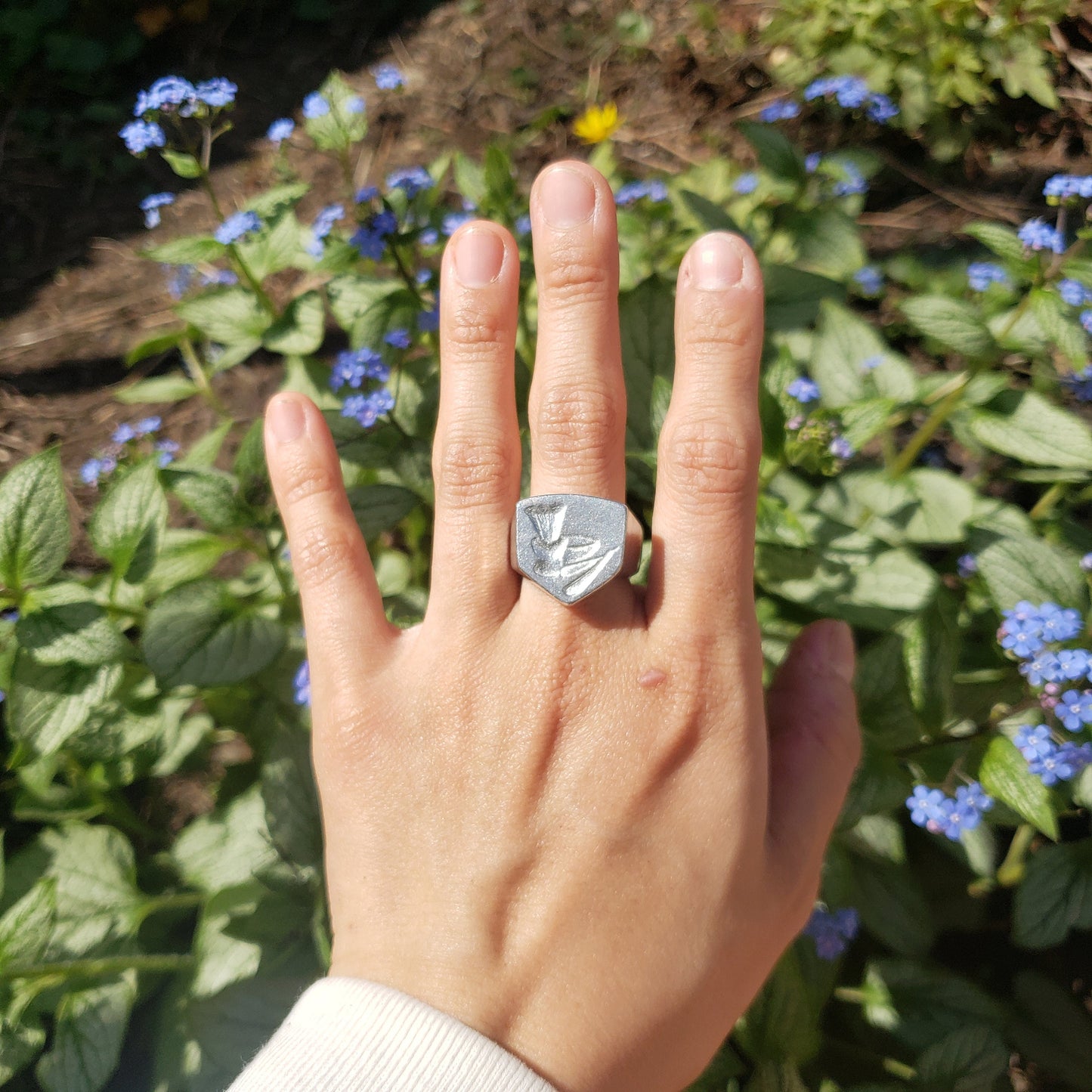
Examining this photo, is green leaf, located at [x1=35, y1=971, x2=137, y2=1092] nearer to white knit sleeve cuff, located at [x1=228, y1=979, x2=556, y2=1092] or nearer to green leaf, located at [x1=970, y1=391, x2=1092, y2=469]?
white knit sleeve cuff, located at [x1=228, y1=979, x2=556, y2=1092]

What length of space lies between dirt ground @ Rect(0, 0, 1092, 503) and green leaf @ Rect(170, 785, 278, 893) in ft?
6.27

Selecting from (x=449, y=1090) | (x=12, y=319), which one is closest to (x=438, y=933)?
(x=449, y=1090)

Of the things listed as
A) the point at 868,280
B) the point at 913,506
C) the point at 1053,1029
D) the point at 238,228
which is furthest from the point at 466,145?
the point at 1053,1029

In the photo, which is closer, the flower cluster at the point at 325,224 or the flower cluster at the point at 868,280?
the flower cluster at the point at 325,224

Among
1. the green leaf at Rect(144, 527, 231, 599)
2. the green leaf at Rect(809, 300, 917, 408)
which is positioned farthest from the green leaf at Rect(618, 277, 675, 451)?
the green leaf at Rect(144, 527, 231, 599)

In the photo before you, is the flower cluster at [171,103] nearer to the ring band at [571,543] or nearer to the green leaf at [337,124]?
the green leaf at [337,124]

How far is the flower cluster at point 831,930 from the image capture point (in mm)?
2326

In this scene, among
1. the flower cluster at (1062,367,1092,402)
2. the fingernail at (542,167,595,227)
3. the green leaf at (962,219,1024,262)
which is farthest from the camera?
the flower cluster at (1062,367,1092,402)

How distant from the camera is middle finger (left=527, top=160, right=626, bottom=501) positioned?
1.76m

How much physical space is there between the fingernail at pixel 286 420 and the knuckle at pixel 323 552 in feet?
0.72

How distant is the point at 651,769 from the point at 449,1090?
2.05ft

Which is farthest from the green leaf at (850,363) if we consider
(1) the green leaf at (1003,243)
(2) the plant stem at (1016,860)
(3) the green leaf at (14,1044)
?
(3) the green leaf at (14,1044)

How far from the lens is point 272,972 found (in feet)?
7.85

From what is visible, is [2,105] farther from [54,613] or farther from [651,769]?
[651,769]
